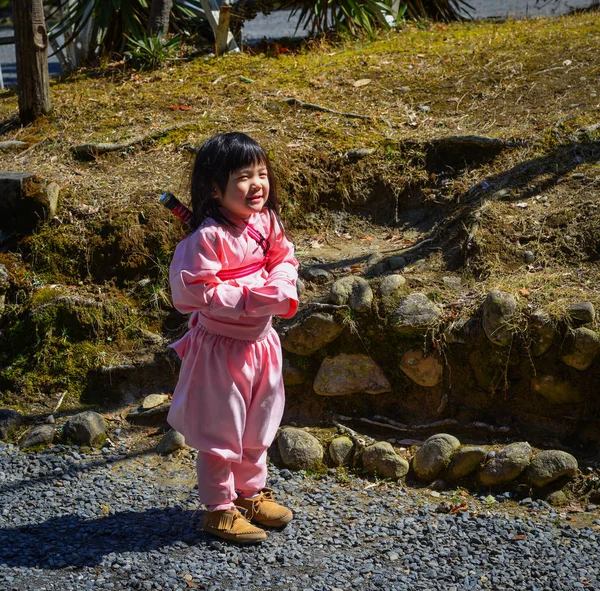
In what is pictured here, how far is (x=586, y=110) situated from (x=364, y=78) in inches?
79.7

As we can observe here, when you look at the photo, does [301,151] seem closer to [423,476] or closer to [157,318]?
[157,318]

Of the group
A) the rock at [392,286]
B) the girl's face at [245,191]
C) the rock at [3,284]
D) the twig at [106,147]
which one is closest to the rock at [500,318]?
the rock at [392,286]

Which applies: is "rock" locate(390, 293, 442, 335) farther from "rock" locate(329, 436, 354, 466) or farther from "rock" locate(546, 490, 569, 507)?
"rock" locate(546, 490, 569, 507)

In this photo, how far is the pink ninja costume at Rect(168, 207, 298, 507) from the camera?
9.73 feet

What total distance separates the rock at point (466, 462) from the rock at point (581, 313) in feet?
2.69

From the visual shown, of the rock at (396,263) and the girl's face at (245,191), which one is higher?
the girl's face at (245,191)

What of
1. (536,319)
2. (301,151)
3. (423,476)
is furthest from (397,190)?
(423,476)

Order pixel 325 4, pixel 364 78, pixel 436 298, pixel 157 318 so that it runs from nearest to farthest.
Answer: pixel 436 298, pixel 157 318, pixel 364 78, pixel 325 4

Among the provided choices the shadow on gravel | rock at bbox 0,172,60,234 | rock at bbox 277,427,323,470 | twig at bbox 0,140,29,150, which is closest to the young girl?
the shadow on gravel

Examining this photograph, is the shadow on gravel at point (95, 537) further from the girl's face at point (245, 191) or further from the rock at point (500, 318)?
the rock at point (500, 318)

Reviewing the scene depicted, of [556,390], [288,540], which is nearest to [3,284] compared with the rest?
[288,540]

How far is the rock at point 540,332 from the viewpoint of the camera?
403cm

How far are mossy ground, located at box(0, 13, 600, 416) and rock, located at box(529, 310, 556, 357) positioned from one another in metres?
0.08

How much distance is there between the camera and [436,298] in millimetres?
4418
